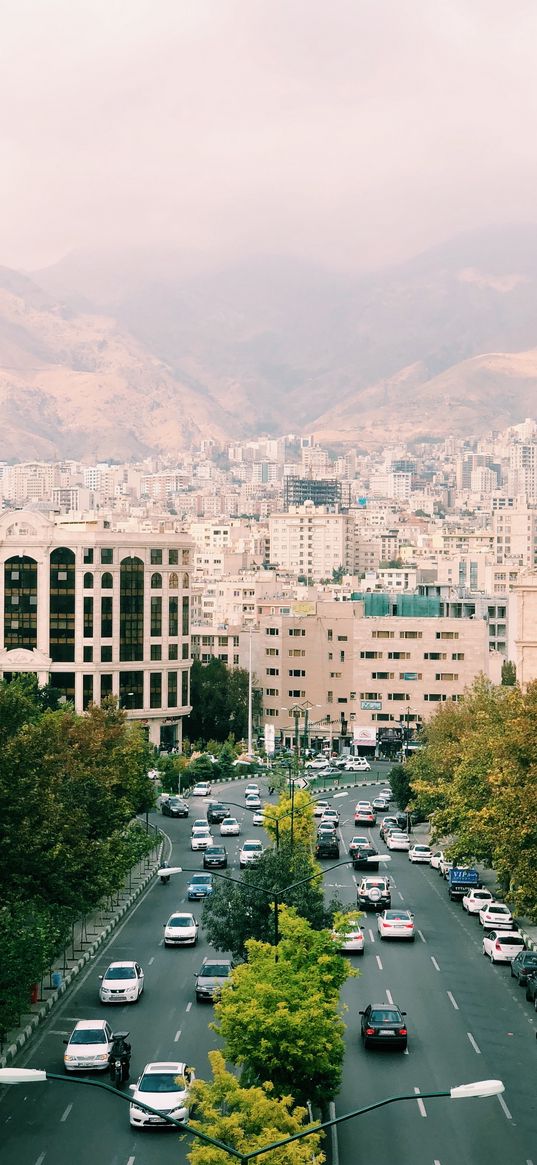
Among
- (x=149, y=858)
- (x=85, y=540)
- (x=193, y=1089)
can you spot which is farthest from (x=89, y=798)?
(x=85, y=540)

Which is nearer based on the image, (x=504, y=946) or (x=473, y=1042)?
(x=473, y=1042)

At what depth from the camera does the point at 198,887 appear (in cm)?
6650

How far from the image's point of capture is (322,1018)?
35.6m

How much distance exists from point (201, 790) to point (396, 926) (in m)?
57.7

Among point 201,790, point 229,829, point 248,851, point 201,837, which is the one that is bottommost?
point 201,790

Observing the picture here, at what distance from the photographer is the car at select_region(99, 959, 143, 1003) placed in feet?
159

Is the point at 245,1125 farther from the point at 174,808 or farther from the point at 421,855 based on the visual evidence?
the point at 174,808

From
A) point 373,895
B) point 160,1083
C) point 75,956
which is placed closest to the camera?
point 160,1083

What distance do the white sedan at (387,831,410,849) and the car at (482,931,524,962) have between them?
29.2 m

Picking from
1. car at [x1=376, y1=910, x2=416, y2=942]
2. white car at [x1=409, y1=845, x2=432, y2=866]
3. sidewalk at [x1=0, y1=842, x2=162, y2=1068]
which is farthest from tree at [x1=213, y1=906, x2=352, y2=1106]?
white car at [x1=409, y1=845, x2=432, y2=866]

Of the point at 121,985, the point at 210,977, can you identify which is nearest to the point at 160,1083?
the point at 121,985

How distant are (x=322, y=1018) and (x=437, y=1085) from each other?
487cm

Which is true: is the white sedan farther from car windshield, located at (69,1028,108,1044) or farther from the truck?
car windshield, located at (69,1028,108,1044)

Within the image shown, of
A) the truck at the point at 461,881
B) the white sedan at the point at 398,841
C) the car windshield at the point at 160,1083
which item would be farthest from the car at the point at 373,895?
the car windshield at the point at 160,1083
